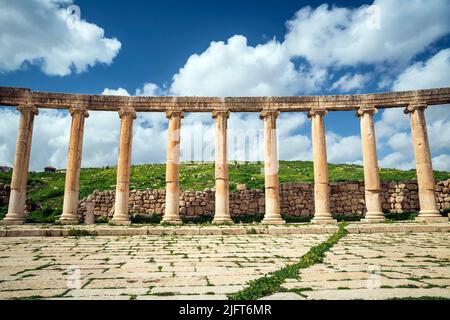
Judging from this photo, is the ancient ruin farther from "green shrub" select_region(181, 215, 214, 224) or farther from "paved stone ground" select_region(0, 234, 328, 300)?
"paved stone ground" select_region(0, 234, 328, 300)

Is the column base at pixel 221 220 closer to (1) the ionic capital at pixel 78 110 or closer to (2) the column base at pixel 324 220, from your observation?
(2) the column base at pixel 324 220

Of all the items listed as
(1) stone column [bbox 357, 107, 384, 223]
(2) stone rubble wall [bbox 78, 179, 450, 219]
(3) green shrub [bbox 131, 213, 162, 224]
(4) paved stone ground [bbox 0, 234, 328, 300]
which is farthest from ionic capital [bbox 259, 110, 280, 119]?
(4) paved stone ground [bbox 0, 234, 328, 300]

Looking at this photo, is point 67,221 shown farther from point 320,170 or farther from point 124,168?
point 320,170

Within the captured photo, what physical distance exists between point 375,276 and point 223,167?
1441cm

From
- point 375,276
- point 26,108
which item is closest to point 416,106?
point 375,276


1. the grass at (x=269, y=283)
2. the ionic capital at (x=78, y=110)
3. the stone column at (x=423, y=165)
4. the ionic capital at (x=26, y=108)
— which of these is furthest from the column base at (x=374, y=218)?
the ionic capital at (x=26, y=108)

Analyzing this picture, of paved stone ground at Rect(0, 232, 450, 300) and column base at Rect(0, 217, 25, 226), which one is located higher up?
column base at Rect(0, 217, 25, 226)

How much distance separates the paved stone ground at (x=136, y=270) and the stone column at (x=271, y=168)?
875cm

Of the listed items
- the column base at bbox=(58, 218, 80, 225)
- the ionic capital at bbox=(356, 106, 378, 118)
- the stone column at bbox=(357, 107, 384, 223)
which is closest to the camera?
the column base at bbox=(58, 218, 80, 225)

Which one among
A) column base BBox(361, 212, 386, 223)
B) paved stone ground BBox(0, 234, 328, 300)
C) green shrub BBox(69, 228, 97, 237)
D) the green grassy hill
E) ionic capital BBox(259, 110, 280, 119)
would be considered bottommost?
paved stone ground BBox(0, 234, 328, 300)

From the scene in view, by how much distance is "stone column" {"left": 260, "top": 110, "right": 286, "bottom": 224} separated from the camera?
19086mm

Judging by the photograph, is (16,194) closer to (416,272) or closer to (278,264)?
(278,264)

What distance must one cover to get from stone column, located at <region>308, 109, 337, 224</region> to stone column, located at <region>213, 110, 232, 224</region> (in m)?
5.33

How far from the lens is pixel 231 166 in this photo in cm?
4031
